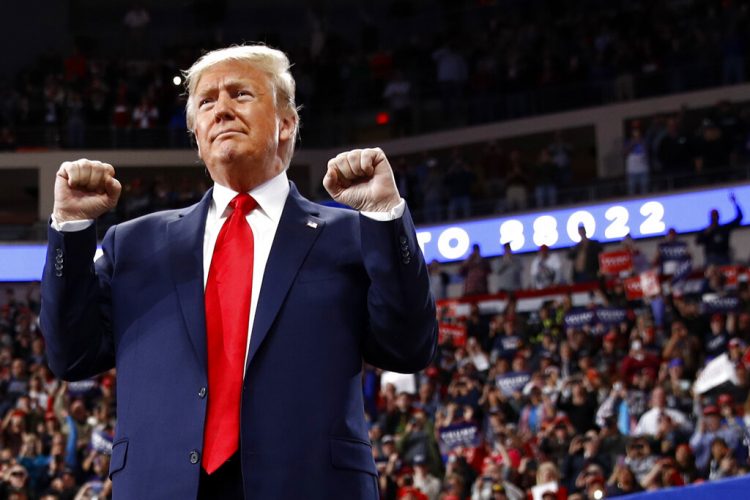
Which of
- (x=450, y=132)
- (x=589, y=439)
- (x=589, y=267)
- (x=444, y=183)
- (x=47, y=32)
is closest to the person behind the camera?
(x=589, y=439)

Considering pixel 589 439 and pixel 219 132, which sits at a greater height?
pixel 219 132

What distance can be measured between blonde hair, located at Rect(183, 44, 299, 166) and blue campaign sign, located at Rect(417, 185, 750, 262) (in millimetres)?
14034

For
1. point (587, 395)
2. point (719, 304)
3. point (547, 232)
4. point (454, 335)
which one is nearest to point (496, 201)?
point (547, 232)

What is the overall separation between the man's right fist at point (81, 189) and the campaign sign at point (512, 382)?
8912 mm

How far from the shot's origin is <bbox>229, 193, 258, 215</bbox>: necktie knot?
99.6 inches

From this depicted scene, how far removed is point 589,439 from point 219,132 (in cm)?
716

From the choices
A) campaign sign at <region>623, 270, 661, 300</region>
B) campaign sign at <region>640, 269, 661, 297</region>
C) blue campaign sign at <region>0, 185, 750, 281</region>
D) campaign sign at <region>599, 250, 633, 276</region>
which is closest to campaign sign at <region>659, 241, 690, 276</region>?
campaign sign at <region>623, 270, 661, 300</region>

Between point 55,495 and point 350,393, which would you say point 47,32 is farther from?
point 350,393

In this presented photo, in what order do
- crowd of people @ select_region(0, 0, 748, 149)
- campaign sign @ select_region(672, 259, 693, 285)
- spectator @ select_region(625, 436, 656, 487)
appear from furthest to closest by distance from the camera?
crowd of people @ select_region(0, 0, 748, 149)
campaign sign @ select_region(672, 259, 693, 285)
spectator @ select_region(625, 436, 656, 487)

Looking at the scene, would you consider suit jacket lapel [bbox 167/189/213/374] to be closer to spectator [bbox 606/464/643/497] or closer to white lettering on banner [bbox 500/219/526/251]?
spectator [bbox 606/464/643/497]

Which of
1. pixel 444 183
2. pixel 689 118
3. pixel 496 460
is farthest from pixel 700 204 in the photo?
pixel 496 460

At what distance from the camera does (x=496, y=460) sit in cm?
970

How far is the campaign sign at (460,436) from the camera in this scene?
10320 mm

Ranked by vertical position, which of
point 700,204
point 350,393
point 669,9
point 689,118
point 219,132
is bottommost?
point 350,393
